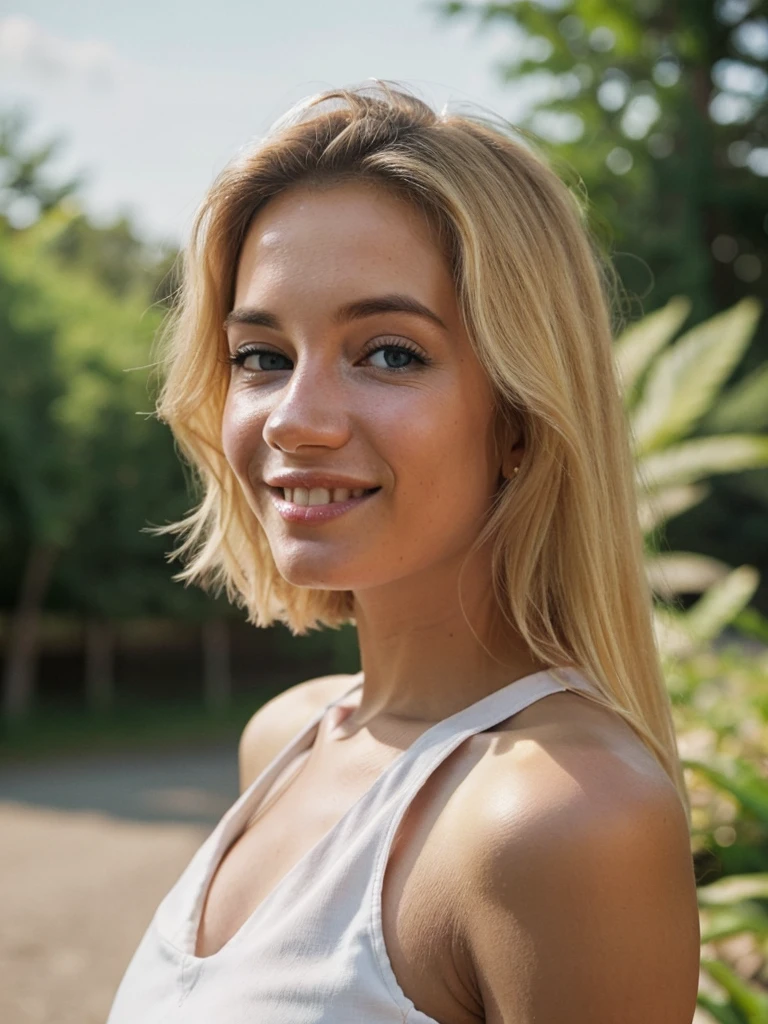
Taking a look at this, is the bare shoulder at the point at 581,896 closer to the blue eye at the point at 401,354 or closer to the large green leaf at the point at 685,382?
the blue eye at the point at 401,354

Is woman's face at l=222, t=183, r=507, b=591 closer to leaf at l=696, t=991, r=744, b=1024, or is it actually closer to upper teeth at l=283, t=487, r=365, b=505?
upper teeth at l=283, t=487, r=365, b=505

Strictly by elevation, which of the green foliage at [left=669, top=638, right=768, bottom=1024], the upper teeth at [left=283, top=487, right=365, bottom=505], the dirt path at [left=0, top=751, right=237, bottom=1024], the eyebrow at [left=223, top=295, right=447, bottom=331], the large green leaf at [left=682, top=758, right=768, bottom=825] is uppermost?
the eyebrow at [left=223, top=295, right=447, bottom=331]

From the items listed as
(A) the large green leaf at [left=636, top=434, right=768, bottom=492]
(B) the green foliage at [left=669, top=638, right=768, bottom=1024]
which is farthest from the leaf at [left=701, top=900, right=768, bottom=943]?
(A) the large green leaf at [left=636, top=434, right=768, bottom=492]

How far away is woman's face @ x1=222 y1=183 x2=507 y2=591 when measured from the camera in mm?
1461

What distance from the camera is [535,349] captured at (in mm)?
1472

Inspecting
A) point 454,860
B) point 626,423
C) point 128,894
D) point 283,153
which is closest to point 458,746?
point 454,860

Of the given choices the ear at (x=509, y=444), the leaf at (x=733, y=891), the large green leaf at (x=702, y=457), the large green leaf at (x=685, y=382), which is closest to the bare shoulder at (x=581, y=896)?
the ear at (x=509, y=444)

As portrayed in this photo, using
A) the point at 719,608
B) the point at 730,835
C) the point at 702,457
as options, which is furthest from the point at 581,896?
the point at 702,457

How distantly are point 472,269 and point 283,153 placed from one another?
0.38 meters

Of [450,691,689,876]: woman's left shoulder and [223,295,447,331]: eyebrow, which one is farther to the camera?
[223,295,447,331]: eyebrow

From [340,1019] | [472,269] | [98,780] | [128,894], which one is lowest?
[98,780]

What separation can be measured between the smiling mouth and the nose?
6cm

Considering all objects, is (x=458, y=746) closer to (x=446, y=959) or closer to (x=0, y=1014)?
(x=446, y=959)

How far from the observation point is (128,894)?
715 centimetres
